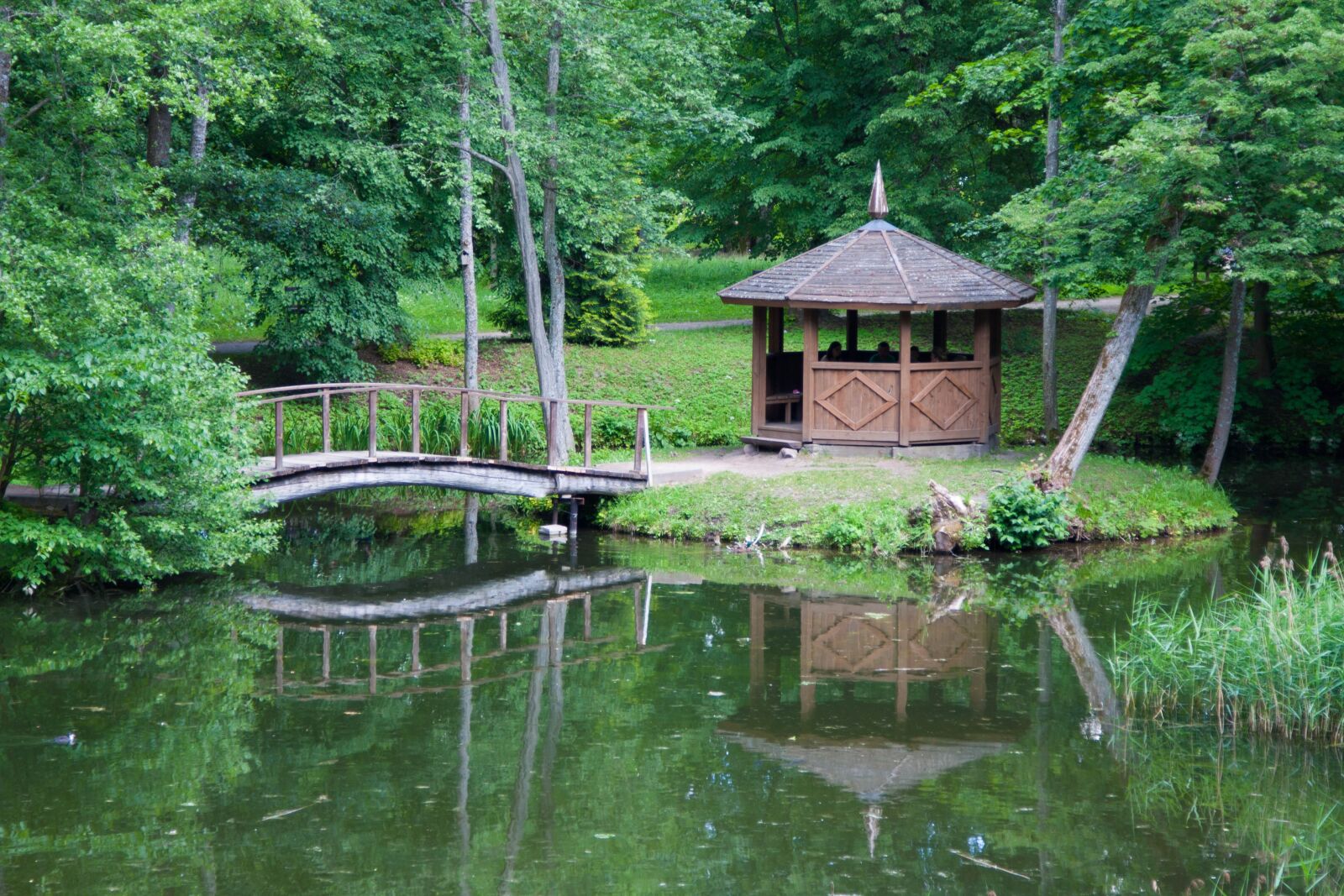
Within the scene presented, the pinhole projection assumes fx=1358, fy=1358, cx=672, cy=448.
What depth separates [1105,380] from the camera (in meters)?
18.3

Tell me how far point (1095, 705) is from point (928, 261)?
35.3ft

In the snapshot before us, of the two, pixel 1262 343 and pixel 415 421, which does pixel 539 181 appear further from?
pixel 1262 343

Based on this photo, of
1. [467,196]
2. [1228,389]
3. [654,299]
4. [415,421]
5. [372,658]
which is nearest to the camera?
[372,658]

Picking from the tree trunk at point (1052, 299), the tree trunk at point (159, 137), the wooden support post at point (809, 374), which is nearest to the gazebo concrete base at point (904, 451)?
the wooden support post at point (809, 374)

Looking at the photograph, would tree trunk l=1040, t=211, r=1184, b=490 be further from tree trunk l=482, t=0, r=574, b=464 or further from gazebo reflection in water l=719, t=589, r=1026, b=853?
tree trunk l=482, t=0, r=574, b=464

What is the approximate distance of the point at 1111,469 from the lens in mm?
19484

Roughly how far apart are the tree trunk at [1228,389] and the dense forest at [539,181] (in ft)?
0.31

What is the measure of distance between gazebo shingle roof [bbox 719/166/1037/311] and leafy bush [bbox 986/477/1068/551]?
11.3 feet

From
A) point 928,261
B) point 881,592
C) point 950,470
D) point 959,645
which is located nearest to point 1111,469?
point 950,470

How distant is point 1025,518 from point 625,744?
8.59m

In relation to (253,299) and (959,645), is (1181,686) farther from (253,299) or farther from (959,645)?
(253,299)

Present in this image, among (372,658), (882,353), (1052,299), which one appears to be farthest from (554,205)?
(372,658)

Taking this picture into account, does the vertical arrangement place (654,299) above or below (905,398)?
above

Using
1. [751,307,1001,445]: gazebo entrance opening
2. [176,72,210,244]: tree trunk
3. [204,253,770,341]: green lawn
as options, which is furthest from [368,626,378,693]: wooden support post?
[204,253,770,341]: green lawn
